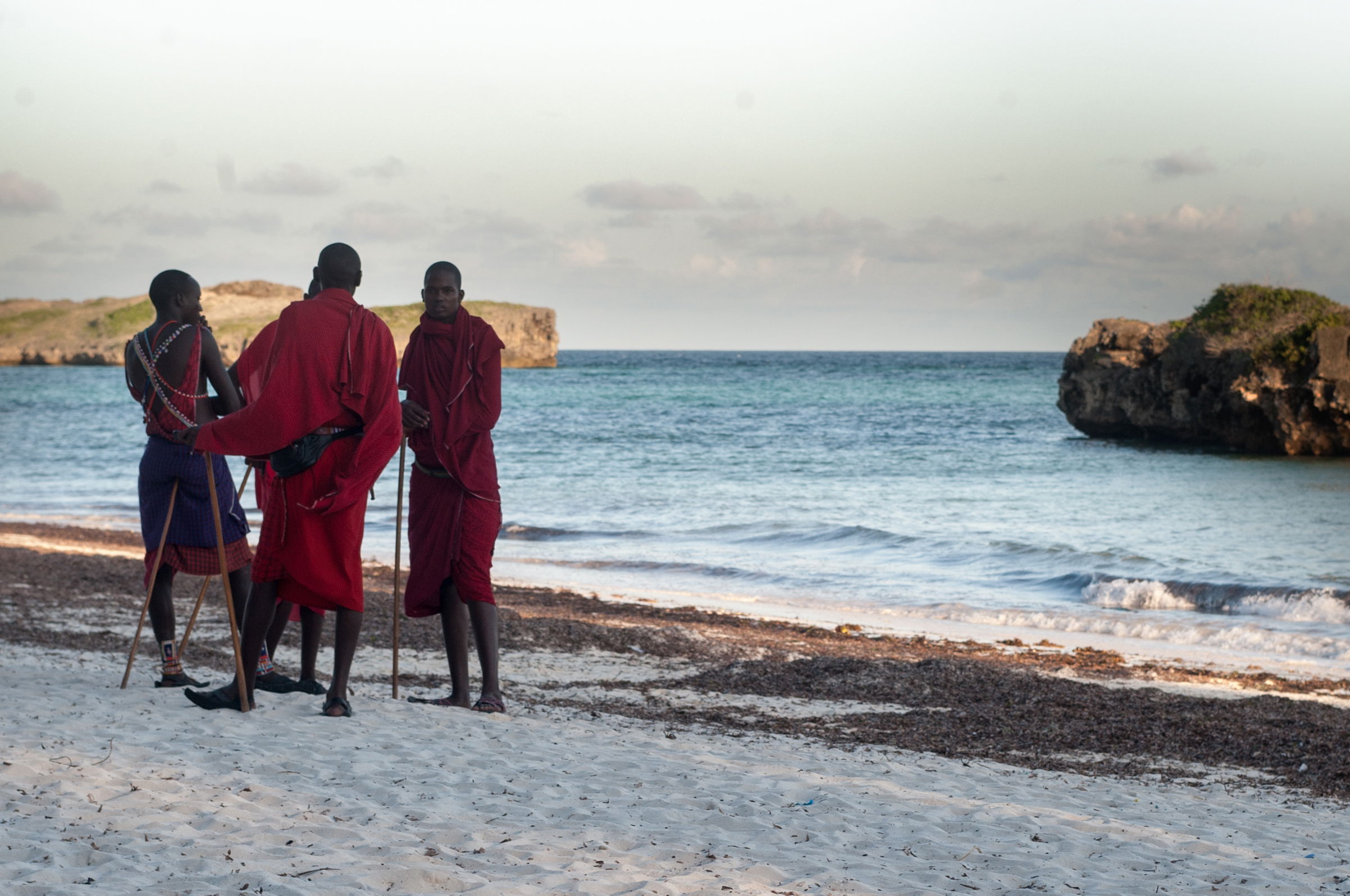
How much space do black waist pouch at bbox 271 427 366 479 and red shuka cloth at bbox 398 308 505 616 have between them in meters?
0.69

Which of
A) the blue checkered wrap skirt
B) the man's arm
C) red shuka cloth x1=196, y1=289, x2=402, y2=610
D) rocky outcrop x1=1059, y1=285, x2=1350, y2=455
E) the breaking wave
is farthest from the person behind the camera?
rocky outcrop x1=1059, y1=285, x2=1350, y2=455

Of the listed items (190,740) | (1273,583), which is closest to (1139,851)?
(190,740)

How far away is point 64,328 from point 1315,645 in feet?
421

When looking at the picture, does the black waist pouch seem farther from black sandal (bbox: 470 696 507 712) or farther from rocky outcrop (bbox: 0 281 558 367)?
rocky outcrop (bbox: 0 281 558 367)

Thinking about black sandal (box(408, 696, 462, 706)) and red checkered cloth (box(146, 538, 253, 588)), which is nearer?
red checkered cloth (box(146, 538, 253, 588))

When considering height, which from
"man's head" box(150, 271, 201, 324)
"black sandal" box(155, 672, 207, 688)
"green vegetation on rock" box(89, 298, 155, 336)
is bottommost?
"black sandal" box(155, 672, 207, 688)

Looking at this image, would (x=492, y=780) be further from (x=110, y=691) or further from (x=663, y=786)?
(x=110, y=691)

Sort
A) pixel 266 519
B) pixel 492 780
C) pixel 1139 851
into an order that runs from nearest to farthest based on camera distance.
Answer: pixel 1139 851 < pixel 492 780 < pixel 266 519

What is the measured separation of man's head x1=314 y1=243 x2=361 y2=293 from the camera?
186 inches

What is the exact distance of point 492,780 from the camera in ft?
13.3

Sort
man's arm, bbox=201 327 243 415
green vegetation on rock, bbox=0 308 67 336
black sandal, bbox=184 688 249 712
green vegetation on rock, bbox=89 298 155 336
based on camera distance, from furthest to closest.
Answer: green vegetation on rock, bbox=0 308 67 336 < green vegetation on rock, bbox=89 298 155 336 < man's arm, bbox=201 327 243 415 < black sandal, bbox=184 688 249 712

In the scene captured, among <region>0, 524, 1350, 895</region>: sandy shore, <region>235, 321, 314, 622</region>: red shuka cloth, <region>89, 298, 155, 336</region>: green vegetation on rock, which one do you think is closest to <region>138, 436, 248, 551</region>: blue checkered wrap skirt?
<region>235, 321, 314, 622</region>: red shuka cloth

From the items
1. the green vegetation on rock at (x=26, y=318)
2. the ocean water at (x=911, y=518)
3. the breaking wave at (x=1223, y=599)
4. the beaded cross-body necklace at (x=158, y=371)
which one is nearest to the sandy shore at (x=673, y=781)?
the beaded cross-body necklace at (x=158, y=371)

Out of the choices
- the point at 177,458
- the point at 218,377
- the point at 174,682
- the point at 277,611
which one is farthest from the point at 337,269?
the point at 174,682
